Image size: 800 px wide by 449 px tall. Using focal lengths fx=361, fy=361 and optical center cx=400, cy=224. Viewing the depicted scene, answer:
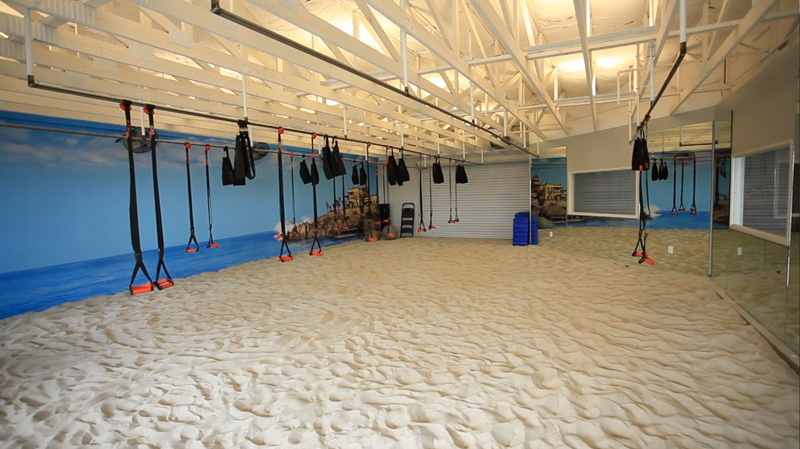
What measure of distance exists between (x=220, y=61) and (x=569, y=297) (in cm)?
498

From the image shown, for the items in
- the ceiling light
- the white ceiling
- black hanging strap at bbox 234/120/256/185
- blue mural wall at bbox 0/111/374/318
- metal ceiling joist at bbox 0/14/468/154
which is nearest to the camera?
the white ceiling

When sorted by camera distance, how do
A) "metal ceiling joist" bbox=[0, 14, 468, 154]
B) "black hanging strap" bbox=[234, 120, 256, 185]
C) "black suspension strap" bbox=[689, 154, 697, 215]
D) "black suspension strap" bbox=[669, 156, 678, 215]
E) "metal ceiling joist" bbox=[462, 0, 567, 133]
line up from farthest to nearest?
"black suspension strap" bbox=[669, 156, 678, 215]
"black suspension strap" bbox=[689, 154, 697, 215]
"black hanging strap" bbox=[234, 120, 256, 185]
"metal ceiling joist" bbox=[0, 14, 468, 154]
"metal ceiling joist" bbox=[462, 0, 567, 133]

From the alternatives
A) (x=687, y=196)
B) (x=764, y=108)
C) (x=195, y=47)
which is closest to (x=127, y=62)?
(x=195, y=47)

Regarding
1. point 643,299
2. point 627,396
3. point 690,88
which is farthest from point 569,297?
point 690,88

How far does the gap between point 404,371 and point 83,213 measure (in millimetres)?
5903

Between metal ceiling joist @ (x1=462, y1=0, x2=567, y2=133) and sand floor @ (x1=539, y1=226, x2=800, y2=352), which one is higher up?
metal ceiling joist @ (x1=462, y1=0, x2=567, y2=133)

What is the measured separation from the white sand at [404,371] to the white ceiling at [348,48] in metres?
2.41

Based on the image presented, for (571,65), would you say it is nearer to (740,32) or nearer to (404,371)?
(740,32)

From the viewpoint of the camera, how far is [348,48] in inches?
115

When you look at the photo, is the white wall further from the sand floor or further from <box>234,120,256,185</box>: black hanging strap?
<box>234,120,256,185</box>: black hanging strap

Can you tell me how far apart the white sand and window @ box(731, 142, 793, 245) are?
101 cm

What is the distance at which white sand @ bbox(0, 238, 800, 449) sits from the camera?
229 centimetres

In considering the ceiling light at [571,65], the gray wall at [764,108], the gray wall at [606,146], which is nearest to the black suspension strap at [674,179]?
the gray wall at [606,146]

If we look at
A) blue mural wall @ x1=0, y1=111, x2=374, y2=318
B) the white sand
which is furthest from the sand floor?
blue mural wall @ x1=0, y1=111, x2=374, y2=318
